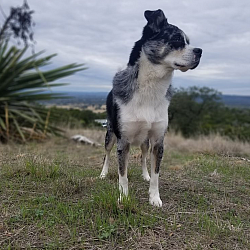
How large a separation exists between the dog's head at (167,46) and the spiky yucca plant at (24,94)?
5.60m

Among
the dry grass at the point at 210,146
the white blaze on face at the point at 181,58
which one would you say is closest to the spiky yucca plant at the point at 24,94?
the dry grass at the point at 210,146

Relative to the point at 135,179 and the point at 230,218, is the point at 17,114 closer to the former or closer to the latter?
the point at 135,179

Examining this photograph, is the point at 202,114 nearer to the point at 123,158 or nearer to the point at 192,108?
the point at 192,108

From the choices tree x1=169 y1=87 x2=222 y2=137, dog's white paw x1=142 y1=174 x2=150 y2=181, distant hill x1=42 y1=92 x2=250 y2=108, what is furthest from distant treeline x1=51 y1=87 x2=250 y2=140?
dog's white paw x1=142 y1=174 x2=150 y2=181

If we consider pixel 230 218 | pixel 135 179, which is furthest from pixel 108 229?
pixel 135 179

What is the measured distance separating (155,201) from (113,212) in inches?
23.5

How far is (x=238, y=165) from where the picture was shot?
4.89 m

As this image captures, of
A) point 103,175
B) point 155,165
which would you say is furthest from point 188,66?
point 103,175

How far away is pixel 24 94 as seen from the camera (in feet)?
28.4

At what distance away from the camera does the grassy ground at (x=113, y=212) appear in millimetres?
2436

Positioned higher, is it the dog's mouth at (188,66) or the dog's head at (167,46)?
the dog's head at (167,46)

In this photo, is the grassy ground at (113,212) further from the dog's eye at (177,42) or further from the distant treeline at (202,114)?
the distant treeline at (202,114)

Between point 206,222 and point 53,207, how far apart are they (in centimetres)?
147

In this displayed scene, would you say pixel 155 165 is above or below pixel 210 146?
above
